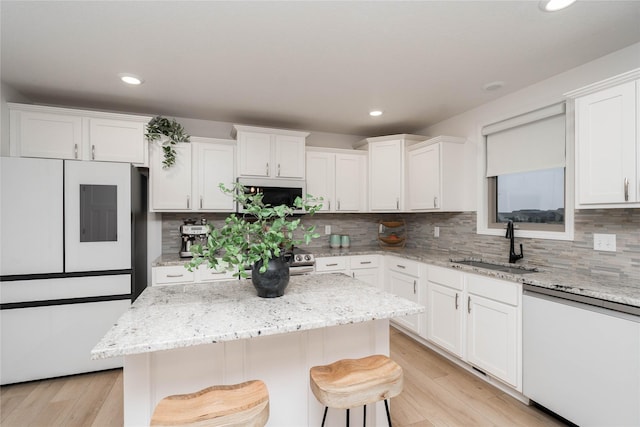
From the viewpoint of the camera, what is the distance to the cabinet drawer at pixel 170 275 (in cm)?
292

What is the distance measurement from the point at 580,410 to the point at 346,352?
147 cm

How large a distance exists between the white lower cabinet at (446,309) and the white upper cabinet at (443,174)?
77 cm

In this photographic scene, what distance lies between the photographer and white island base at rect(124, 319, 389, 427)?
1271mm

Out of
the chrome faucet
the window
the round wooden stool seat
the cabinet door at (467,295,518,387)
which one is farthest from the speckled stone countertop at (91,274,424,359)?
Answer: the window

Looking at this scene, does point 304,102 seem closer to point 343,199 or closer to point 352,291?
point 343,199

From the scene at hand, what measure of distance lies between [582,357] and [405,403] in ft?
3.76

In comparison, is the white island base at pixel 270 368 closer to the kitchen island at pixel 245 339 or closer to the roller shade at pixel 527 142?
the kitchen island at pixel 245 339

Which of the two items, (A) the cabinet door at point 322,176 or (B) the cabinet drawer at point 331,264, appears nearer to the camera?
(B) the cabinet drawer at point 331,264

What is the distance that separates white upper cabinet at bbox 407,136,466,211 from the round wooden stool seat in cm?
229

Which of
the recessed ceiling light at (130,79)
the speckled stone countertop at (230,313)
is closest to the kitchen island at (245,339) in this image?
the speckled stone countertop at (230,313)

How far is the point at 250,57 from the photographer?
2180 millimetres

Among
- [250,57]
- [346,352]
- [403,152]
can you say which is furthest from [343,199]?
[346,352]

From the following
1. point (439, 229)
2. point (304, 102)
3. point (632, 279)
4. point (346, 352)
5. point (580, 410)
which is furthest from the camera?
point (439, 229)

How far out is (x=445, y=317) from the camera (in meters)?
2.79
